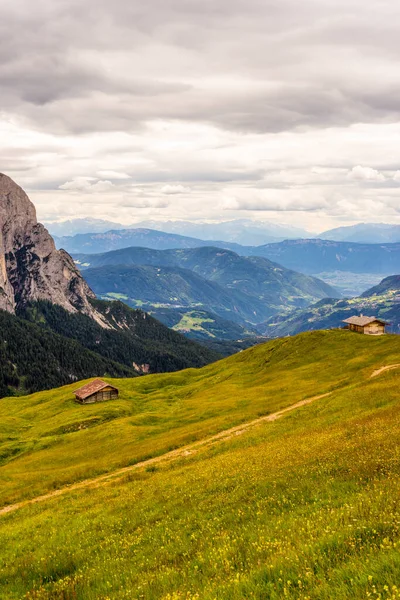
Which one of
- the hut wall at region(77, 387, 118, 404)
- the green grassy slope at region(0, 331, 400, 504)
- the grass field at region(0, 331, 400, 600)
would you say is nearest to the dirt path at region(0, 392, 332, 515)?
the green grassy slope at region(0, 331, 400, 504)

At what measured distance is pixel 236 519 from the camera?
18.2 meters

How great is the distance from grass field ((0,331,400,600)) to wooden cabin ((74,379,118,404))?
5208 cm

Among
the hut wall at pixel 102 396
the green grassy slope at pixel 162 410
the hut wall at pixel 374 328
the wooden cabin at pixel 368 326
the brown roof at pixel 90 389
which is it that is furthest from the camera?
the hut wall at pixel 374 328

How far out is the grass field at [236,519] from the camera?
431 inches

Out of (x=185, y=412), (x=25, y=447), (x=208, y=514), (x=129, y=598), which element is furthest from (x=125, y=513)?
(x=25, y=447)

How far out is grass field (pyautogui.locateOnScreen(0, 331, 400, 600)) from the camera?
11.0m

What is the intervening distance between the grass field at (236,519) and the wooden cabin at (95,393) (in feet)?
171

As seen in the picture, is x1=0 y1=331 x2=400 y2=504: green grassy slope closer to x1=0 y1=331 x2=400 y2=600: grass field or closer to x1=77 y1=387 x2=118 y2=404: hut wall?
x1=0 y1=331 x2=400 y2=600: grass field

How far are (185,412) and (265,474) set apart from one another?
5279cm

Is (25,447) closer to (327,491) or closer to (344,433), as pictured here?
(344,433)

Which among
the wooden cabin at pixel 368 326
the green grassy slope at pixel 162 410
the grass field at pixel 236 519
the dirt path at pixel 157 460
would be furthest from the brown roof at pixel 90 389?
the wooden cabin at pixel 368 326

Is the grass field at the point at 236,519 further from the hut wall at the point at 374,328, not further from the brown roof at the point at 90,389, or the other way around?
the hut wall at the point at 374,328

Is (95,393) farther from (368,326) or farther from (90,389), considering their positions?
(368,326)

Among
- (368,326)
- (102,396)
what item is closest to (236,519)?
(102,396)
